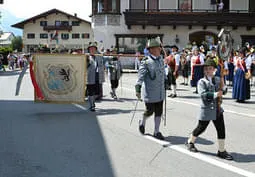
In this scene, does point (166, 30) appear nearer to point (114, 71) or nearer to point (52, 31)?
point (114, 71)

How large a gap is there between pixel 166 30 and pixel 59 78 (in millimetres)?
24153

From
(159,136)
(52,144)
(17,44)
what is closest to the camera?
(52,144)

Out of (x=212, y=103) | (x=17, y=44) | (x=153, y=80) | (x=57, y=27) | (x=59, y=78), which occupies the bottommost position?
(x=212, y=103)

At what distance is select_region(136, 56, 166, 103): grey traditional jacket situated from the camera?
7535mm

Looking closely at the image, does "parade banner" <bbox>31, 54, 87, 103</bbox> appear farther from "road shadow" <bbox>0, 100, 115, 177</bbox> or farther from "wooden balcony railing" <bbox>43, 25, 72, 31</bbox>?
"wooden balcony railing" <bbox>43, 25, 72, 31</bbox>

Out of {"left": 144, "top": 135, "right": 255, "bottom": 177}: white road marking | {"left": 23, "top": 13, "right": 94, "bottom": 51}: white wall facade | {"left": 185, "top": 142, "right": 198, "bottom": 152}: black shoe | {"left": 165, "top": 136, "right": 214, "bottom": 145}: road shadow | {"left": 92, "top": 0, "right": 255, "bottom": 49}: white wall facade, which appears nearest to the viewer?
{"left": 144, "top": 135, "right": 255, "bottom": 177}: white road marking

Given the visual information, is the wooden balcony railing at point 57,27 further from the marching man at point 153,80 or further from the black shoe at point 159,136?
the black shoe at point 159,136

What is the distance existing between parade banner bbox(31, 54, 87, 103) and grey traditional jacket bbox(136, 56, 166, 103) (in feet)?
13.6

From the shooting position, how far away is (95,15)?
3459 centimetres

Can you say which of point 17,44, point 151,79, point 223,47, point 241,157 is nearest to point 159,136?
point 151,79

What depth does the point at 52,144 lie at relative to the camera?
7344mm

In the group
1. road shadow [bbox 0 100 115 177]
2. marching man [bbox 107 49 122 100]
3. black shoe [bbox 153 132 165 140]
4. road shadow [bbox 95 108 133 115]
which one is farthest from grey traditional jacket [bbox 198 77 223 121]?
marching man [bbox 107 49 122 100]

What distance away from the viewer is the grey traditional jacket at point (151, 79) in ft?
24.7

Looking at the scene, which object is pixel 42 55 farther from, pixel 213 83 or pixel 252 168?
pixel 252 168
